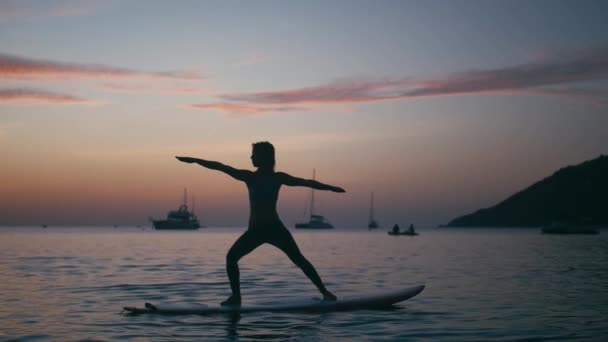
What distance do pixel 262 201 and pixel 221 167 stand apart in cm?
98

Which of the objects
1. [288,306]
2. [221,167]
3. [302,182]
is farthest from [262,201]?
[288,306]

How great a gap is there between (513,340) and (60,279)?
50.1 ft

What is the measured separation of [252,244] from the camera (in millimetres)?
11289

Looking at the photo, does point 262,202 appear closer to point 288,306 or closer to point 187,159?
point 187,159

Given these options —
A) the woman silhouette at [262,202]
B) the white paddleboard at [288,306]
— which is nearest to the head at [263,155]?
the woman silhouette at [262,202]

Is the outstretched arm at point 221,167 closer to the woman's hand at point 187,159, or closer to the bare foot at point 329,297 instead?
the woman's hand at point 187,159

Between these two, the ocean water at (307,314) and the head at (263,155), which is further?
the head at (263,155)

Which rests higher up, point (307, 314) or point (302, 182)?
point (302, 182)

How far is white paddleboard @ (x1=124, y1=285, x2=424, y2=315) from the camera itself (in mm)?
11367

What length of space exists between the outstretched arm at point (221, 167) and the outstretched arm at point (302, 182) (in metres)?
0.64

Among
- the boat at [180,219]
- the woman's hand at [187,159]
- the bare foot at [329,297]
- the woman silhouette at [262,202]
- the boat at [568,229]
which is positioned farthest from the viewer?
the boat at [180,219]

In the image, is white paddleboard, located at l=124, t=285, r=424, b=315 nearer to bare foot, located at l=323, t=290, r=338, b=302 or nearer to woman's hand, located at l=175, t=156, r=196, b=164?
bare foot, located at l=323, t=290, r=338, b=302

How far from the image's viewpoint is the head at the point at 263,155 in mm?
11430

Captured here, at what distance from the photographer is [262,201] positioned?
1134 centimetres
